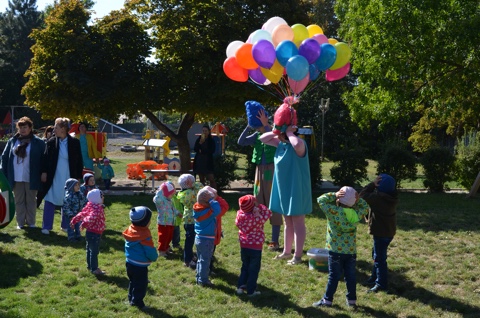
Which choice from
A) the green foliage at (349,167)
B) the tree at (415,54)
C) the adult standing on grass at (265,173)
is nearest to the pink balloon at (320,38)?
the adult standing on grass at (265,173)

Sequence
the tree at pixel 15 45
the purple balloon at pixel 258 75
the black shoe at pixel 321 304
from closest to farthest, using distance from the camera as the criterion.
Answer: the black shoe at pixel 321 304
the purple balloon at pixel 258 75
the tree at pixel 15 45

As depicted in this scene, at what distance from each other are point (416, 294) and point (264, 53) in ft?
11.8

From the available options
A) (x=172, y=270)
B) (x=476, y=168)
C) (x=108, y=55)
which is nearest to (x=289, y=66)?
(x=172, y=270)

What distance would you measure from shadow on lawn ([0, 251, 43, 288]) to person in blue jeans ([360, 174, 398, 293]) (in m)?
4.11

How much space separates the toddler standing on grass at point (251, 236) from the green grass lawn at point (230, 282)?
232mm

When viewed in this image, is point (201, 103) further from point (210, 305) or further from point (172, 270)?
point (210, 305)

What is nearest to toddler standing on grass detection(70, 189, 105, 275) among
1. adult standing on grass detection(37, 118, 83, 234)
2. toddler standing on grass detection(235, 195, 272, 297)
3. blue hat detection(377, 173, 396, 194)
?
toddler standing on grass detection(235, 195, 272, 297)

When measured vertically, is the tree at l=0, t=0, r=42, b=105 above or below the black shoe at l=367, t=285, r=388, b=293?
above

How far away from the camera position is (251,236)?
19.9 ft

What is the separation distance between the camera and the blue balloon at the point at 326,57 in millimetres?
7789

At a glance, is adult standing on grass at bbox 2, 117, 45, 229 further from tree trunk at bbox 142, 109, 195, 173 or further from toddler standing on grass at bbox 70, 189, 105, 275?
tree trunk at bbox 142, 109, 195, 173

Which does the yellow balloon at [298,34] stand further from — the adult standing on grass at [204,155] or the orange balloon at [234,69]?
the adult standing on grass at [204,155]

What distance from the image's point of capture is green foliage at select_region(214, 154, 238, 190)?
14562mm

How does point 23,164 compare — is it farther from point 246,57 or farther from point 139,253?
point 139,253
